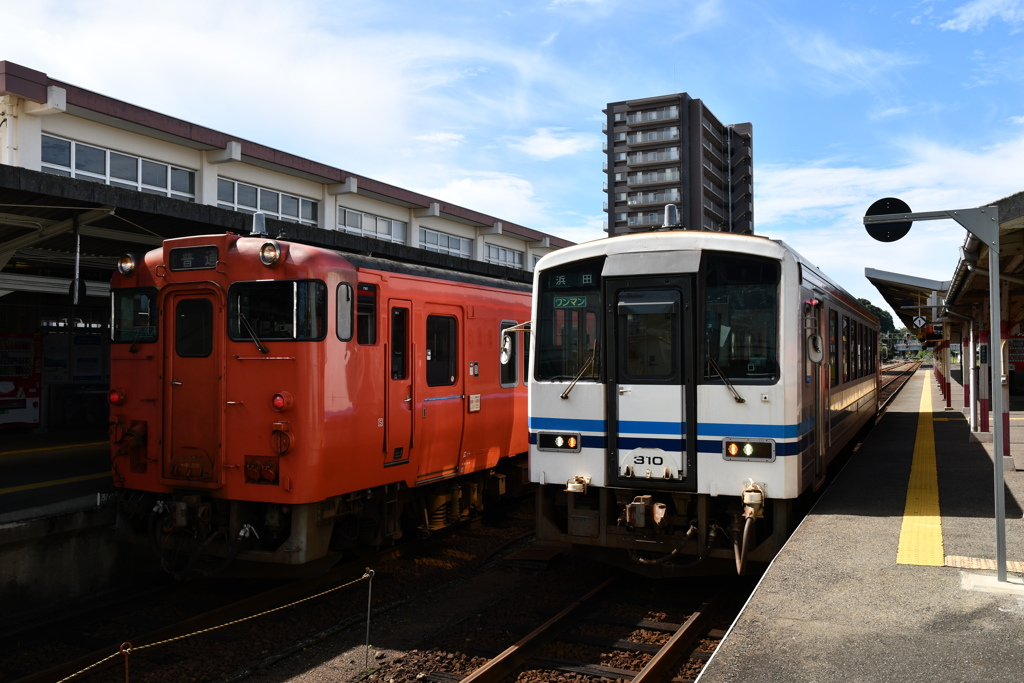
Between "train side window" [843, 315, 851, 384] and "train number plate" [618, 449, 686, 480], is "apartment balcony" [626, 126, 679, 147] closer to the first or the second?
"train side window" [843, 315, 851, 384]

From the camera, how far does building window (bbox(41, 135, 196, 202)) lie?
18.0m

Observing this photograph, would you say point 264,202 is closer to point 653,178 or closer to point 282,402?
point 282,402

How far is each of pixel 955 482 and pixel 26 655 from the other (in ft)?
30.5

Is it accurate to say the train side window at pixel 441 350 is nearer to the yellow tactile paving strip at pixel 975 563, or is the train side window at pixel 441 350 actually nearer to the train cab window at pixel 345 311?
the train cab window at pixel 345 311

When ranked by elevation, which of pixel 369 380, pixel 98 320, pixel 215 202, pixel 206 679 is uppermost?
pixel 215 202

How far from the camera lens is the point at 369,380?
7.86m

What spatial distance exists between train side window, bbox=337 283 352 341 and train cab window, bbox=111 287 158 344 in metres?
1.90

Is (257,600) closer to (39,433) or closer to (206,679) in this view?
(206,679)

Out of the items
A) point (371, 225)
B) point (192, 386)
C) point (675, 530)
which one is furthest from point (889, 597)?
point (371, 225)

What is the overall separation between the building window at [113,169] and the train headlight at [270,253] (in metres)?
12.0

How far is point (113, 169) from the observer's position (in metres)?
19.2

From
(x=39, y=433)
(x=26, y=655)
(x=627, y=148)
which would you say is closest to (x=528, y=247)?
(x=39, y=433)

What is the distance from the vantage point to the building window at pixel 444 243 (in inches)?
1199

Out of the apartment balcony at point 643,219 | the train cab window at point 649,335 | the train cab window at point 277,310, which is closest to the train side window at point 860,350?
the train cab window at point 649,335
